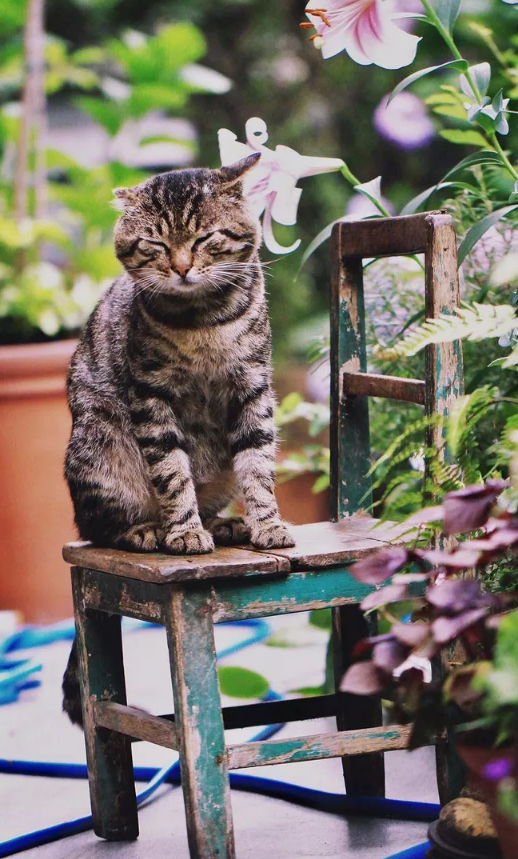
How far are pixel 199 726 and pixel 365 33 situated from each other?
45.7 inches

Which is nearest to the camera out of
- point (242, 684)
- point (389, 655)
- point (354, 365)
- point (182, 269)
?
point (389, 655)

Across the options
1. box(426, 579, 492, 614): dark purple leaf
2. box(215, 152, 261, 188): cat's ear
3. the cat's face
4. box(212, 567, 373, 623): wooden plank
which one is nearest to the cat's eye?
the cat's face

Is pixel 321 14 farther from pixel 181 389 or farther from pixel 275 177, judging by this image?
pixel 181 389

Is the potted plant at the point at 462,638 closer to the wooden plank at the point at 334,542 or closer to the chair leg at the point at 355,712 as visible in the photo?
the wooden plank at the point at 334,542

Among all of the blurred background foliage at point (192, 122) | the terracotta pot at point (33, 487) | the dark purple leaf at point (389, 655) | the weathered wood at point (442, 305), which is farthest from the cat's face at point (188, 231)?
the blurred background foliage at point (192, 122)

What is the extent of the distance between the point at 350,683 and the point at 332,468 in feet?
3.08

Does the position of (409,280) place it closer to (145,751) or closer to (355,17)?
(355,17)

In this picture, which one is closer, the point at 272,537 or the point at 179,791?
the point at 272,537

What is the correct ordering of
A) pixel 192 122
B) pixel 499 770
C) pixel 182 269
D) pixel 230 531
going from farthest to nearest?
pixel 192 122, pixel 230 531, pixel 182 269, pixel 499 770

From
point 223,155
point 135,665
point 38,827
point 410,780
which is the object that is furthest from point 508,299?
point 135,665

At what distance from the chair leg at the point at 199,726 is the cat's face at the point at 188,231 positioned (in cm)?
59

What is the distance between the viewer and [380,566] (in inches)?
52.1

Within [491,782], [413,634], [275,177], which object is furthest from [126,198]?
[491,782]

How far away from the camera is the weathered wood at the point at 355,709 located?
2.16 meters
